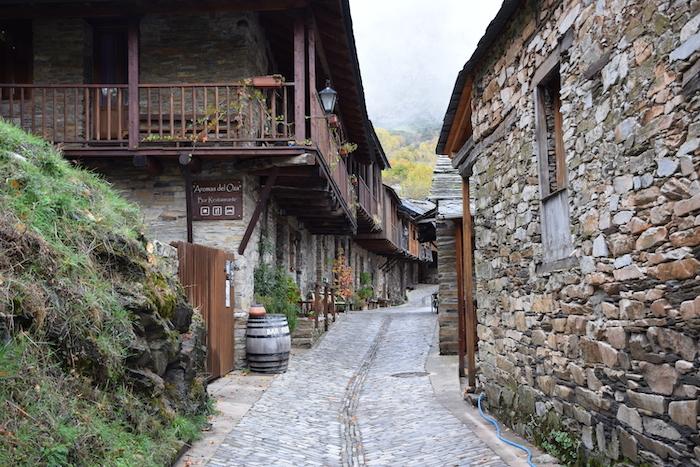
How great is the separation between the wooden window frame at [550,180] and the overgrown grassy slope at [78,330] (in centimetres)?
317

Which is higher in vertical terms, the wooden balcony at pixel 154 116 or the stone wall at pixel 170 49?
the stone wall at pixel 170 49

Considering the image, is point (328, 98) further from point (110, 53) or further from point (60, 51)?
point (60, 51)

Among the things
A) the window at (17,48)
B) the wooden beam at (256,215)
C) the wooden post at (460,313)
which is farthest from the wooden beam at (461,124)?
the window at (17,48)

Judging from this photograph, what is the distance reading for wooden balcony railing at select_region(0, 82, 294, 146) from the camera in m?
9.23

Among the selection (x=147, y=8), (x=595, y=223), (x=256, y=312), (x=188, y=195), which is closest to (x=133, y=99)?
(x=147, y=8)

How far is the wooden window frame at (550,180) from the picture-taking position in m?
5.09

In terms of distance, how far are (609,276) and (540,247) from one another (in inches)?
53.3

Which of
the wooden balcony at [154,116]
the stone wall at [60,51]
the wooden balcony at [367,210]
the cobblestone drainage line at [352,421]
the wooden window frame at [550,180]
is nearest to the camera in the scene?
the wooden window frame at [550,180]

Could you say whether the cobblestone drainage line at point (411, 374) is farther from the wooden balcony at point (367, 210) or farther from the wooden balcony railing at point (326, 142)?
the wooden balcony at point (367, 210)

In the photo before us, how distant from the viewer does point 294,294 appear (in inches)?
498

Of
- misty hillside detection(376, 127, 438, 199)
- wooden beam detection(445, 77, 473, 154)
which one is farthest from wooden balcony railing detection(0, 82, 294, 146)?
misty hillside detection(376, 127, 438, 199)

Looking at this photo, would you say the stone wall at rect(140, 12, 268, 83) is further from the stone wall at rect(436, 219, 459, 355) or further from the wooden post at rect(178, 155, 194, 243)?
the stone wall at rect(436, 219, 459, 355)

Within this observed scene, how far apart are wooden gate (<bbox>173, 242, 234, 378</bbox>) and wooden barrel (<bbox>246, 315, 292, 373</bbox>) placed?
303 mm

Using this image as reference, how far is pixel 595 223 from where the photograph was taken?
174 inches
